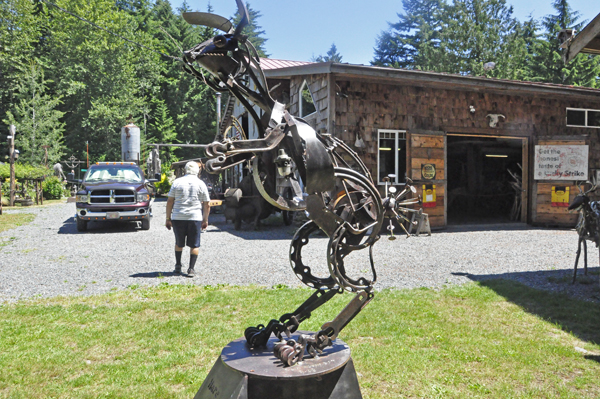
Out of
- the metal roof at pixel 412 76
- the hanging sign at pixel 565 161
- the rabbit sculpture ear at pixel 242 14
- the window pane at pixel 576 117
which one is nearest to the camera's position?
the rabbit sculpture ear at pixel 242 14

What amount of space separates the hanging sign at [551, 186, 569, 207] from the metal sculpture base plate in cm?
1327

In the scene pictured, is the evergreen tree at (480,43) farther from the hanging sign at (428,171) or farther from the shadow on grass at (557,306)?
the shadow on grass at (557,306)

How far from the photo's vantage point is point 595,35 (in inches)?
233

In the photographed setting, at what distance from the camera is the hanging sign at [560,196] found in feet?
44.7

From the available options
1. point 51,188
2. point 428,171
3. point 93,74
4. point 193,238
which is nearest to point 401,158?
point 428,171

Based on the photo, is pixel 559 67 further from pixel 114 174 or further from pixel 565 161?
pixel 114 174

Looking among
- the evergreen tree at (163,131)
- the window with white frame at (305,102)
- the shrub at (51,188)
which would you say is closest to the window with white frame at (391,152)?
the window with white frame at (305,102)

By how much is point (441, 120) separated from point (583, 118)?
213 inches

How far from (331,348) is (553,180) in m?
13.3

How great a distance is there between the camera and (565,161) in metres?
13.6

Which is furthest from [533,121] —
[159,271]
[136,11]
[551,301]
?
[136,11]

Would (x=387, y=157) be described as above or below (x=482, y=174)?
above

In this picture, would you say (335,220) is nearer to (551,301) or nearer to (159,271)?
(551,301)

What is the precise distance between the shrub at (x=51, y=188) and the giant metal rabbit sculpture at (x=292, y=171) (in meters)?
26.1
